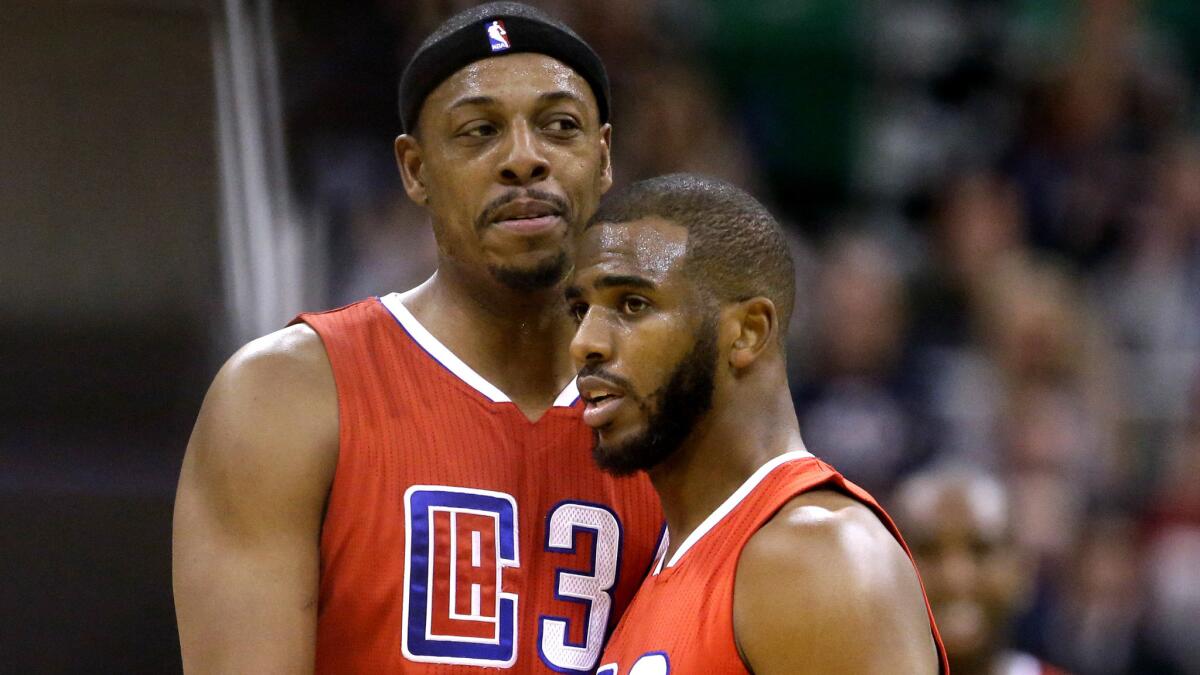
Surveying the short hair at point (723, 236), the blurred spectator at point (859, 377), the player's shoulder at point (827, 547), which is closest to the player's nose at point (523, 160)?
the short hair at point (723, 236)

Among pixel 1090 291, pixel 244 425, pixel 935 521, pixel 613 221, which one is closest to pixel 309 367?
pixel 244 425

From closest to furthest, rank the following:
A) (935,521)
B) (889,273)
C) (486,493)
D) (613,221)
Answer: (613,221)
(486,493)
(935,521)
(889,273)

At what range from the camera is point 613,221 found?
3.08 m

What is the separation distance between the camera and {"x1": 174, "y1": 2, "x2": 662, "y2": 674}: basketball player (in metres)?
3.12

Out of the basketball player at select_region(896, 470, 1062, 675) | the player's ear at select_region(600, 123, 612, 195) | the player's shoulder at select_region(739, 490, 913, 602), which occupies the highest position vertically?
the player's ear at select_region(600, 123, 612, 195)

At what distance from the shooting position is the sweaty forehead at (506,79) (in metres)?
3.37

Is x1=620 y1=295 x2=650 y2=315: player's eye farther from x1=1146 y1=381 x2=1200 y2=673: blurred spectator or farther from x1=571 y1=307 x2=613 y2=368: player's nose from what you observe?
x1=1146 y1=381 x2=1200 y2=673: blurred spectator

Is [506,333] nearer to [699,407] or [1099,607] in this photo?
[699,407]

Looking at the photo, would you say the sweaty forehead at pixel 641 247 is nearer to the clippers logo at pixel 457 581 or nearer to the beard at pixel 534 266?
the beard at pixel 534 266

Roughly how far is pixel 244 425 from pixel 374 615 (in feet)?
1.43

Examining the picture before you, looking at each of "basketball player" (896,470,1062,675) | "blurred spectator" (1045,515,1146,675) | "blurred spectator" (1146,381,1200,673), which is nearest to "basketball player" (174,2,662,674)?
"basketball player" (896,470,1062,675)

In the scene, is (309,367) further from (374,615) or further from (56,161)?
(56,161)

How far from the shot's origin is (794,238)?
7.51 meters

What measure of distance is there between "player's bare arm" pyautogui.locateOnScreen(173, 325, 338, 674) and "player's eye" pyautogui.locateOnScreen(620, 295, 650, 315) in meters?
0.62
